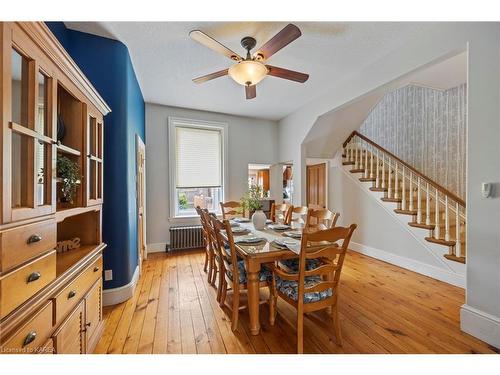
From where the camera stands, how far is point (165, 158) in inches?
174

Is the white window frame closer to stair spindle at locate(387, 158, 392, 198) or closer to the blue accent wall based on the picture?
the blue accent wall

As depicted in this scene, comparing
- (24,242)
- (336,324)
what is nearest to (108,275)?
(24,242)

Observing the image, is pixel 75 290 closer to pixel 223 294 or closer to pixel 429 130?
pixel 223 294

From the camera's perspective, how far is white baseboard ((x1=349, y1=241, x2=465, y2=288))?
2.84 meters

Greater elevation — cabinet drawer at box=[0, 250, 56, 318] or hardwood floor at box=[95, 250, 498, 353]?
cabinet drawer at box=[0, 250, 56, 318]

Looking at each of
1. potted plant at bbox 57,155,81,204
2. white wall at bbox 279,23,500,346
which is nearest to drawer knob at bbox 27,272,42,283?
potted plant at bbox 57,155,81,204

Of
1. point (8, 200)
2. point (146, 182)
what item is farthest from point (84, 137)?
point (146, 182)

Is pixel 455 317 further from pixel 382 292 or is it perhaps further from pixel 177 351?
pixel 177 351

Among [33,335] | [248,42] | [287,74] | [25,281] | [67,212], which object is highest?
[248,42]

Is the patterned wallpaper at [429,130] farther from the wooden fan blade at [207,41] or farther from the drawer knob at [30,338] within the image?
the drawer knob at [30,338]

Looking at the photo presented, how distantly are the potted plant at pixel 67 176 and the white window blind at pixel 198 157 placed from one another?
117 inches

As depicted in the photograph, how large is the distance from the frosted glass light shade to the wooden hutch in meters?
1.25

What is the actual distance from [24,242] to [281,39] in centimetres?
214

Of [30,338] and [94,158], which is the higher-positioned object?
[94,158]
